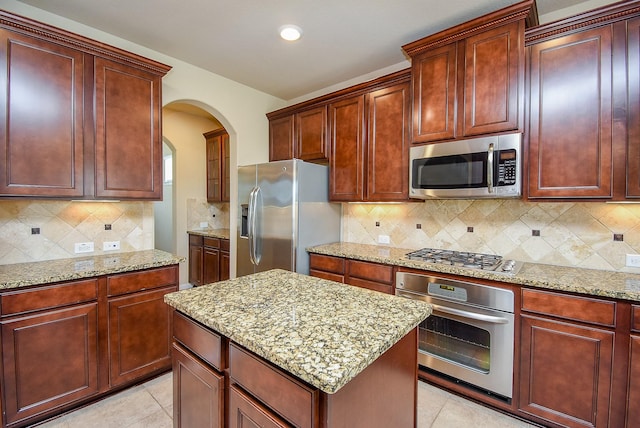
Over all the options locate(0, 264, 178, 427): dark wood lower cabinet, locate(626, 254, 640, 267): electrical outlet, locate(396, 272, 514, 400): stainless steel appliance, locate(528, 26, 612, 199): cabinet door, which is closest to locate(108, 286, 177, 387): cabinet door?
locate(0, 264, 178, 427): dark wood lower cabinet

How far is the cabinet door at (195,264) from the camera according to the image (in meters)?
4.45

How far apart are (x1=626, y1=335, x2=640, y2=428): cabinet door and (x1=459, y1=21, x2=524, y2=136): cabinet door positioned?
1.42m

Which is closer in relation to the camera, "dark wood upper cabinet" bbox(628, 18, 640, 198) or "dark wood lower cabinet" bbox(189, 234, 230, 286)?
"dark wood upper cabinet" bbox(628, 18, 640, 198)

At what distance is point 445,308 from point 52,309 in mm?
2617

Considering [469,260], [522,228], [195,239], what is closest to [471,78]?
[522,228]

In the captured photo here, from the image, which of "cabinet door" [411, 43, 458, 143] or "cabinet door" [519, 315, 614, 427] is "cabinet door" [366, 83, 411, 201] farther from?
"cabinet door" [519, 315, 614, 427]

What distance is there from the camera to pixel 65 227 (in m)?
2.37

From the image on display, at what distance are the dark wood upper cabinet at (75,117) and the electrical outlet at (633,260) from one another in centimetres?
351

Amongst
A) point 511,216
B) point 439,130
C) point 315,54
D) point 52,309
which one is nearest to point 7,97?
point 52,309

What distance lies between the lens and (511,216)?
2.41 m

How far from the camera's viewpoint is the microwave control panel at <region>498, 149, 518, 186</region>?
6.63 ft

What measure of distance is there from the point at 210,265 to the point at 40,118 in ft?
8.75

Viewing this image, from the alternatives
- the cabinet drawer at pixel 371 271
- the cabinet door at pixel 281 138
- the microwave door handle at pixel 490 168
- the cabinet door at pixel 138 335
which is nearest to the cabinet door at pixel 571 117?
the microwave door handle at pixel 490 168

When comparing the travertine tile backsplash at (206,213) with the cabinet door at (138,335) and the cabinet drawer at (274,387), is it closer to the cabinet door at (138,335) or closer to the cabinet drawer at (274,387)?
the cabinet door at (138,335)
